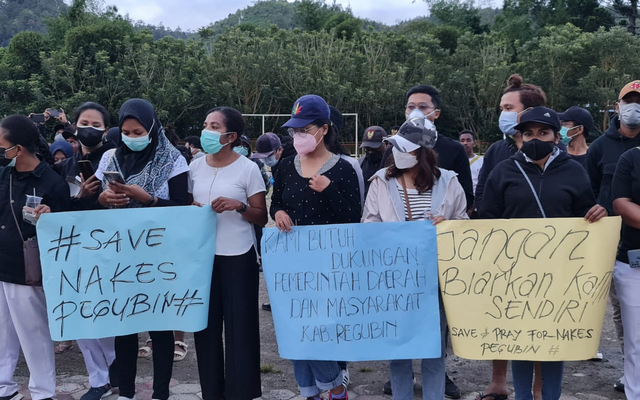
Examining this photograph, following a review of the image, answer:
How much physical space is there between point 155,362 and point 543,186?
2724 mm

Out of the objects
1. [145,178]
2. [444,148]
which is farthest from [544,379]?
[145,178]

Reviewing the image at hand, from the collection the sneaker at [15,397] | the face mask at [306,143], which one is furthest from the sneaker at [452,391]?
the sneaker at [15,397]

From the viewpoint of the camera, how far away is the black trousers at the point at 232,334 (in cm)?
396

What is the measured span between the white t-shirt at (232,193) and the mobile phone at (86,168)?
2.42 ft

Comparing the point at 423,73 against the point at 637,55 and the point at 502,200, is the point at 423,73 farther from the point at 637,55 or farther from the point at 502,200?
the point at 502,200

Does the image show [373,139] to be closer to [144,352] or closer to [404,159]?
[404,159]

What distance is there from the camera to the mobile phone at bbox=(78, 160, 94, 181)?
4.07 meters

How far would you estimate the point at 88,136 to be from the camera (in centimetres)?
449

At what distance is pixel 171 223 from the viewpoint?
3934 millimetres

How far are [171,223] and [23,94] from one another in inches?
1235

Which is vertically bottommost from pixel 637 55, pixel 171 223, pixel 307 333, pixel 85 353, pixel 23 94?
pixel 85 353

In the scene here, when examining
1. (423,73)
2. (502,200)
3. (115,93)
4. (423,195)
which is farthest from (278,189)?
(423,73)

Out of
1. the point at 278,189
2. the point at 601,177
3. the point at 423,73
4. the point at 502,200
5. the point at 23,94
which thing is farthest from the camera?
the point at 423,73

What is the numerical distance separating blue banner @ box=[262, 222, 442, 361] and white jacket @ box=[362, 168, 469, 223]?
0.11m
